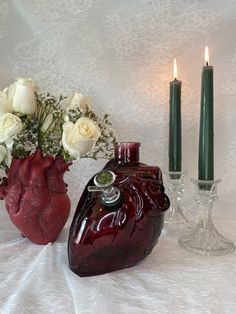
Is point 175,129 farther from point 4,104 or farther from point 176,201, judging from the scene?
point 4,104

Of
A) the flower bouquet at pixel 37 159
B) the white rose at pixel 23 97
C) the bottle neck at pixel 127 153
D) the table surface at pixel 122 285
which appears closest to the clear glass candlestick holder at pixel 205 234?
the table surface at pixel 122 285

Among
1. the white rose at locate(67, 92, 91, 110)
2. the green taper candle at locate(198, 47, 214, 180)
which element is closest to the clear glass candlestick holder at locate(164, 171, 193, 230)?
the green taper candle at locate(198, 47, 214, 180)

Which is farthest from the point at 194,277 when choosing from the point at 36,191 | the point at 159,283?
the point at 36,191

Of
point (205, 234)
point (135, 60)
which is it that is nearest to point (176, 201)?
point (205, 234)

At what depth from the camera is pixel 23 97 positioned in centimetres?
63

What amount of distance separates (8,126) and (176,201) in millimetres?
474

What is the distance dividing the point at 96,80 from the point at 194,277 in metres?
0.60

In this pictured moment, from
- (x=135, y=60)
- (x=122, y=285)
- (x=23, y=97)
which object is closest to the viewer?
(x=122, y=285)

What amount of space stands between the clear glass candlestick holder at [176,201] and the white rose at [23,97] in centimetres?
36

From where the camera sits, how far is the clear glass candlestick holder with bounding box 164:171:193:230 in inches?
32.5

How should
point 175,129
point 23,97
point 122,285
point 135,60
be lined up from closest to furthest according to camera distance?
point 122,285 → point 23,97 → point 175,129 → point 135,60

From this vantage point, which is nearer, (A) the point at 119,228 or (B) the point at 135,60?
(A) the point at 119,228

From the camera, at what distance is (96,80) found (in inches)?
37.5

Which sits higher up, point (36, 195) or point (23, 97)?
point (23, 97)
